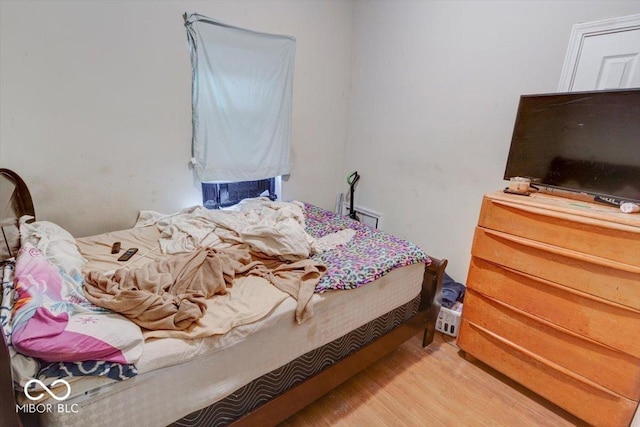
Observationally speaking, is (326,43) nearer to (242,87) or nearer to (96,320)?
(242,87)

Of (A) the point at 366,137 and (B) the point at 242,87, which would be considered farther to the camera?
(A) the point at 366,137

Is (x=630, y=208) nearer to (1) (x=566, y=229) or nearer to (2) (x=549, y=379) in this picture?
(1) (x=566, y=229)

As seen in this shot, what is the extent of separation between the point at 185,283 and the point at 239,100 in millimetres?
1701

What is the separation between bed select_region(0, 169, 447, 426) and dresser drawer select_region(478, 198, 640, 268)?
0.46 metres

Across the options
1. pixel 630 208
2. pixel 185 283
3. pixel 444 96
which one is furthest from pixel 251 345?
pixel 444 96

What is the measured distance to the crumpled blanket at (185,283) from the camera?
109 centimetres

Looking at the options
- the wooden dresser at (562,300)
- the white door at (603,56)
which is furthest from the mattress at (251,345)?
the white door at (603,56)

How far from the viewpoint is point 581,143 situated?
5.19 feet

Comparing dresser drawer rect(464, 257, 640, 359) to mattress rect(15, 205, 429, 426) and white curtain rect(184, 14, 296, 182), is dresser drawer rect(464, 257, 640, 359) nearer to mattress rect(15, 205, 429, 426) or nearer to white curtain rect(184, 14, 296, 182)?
mattress rect(15, 205, 429, 426)

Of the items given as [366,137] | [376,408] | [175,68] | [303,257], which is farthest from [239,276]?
[366,137]

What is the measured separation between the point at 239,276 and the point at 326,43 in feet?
8.10

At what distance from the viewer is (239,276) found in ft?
4.91

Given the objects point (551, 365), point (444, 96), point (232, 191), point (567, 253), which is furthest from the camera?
point (232, 191)

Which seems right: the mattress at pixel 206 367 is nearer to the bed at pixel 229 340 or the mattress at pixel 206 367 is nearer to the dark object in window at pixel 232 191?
the bed at pixel 229 340
